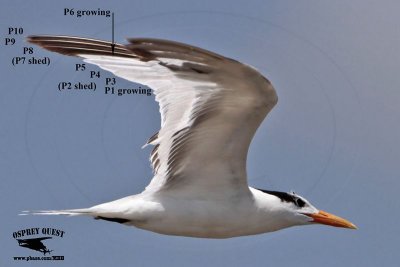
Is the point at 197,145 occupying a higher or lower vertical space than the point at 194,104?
lower

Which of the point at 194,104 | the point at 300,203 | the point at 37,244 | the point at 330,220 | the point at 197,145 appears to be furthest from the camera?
the point at 37,244

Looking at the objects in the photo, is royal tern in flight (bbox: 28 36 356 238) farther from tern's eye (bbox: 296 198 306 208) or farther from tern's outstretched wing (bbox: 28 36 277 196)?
tern's eye (bbox: 296 198 306 208)

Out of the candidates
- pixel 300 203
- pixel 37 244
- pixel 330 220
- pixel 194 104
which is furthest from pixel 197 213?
pixel 37 244

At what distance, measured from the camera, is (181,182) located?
11805mm

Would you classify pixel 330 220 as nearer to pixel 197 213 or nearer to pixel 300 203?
pixel 300 203

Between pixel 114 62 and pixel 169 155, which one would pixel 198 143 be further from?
pixel 114 62

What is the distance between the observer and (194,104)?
37.1 ft

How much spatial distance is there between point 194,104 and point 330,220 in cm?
220

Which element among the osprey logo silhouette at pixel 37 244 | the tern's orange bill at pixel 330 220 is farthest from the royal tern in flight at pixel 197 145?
the osprey logo silhouette at pixel 37 244

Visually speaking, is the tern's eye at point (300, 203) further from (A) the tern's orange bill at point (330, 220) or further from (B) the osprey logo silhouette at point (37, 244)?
(B) the osprey logo silhouette at point (37, 244)

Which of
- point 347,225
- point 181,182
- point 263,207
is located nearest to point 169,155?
point 181,182

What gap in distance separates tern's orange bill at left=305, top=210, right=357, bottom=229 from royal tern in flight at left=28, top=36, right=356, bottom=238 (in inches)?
14.5

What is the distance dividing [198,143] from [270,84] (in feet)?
3.48

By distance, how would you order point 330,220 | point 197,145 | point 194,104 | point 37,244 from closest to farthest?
1. point 194,104
2. point 197,145
3. point 330,220
4. point 37,244
